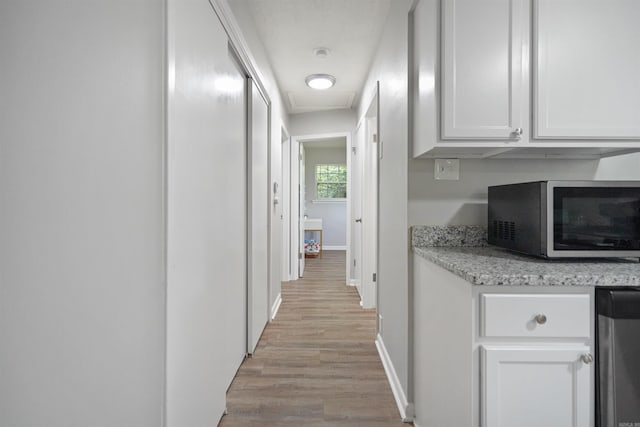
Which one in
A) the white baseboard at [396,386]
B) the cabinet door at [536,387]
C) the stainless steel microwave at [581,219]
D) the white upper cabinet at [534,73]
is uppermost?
the white upper cabinet at [534,73]

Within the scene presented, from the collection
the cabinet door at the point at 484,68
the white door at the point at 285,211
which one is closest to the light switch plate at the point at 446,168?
the cabinet door at the point at 484,68

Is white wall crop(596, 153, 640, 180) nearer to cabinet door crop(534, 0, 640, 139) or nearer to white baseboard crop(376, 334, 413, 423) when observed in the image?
cabinet door crop(534, 0, 640, 139)

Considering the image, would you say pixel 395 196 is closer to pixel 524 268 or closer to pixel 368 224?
pixel 524 268

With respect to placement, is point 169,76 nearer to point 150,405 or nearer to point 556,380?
point 150,405

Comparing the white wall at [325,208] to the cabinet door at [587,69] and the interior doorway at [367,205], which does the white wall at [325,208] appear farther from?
the cabinet door at [587,69]

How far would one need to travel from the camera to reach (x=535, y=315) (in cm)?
98

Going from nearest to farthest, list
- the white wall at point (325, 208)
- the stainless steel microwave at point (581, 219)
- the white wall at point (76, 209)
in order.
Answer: the white wall at point (76, 209)
the stainless steel microwave at point (581, 219)
the white wall at point (325, 208)

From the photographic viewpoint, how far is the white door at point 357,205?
3.73 metres

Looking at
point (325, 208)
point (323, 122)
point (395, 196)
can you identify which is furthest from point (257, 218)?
point (325, 208)

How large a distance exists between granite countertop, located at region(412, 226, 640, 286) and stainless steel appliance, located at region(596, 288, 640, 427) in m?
0.06

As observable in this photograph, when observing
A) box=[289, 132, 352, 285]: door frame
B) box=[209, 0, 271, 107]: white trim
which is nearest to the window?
box=[289, 132, 352, 285]: door frame

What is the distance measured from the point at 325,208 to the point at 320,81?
4.64m

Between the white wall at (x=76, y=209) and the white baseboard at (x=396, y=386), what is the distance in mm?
1228

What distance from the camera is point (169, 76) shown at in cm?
101
